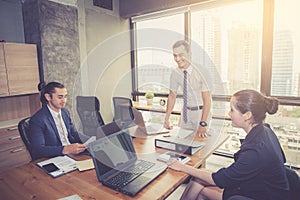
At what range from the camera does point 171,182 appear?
115 centimetres

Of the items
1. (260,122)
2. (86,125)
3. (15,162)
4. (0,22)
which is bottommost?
(15,162)

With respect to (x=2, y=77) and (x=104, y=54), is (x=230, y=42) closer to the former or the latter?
(x=104, y=54)

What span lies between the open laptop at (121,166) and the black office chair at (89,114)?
139 cm

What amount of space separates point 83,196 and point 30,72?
238cm

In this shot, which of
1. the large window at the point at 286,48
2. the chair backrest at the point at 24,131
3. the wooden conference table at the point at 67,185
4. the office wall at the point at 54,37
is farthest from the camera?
the office wall at the point at 54,37

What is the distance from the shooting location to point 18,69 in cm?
273

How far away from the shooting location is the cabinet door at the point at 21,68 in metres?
2.64

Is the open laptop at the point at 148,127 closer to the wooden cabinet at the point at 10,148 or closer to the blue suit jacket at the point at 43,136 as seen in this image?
the blue suit jacket at the point at 43,136

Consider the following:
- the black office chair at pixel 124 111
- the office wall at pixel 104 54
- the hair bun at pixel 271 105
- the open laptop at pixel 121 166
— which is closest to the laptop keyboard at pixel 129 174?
the open laptop at pixel 121 166

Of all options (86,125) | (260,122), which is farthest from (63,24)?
(260,122)

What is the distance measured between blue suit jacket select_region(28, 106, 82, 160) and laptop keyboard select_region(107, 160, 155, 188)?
0.58 meters

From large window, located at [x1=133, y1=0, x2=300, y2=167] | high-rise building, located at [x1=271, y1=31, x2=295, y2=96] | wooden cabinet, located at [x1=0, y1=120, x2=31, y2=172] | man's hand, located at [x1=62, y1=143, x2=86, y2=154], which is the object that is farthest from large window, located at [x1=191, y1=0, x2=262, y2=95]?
wooden cabinet, located at [x1=0, y1=120, x2=31, y2=172]

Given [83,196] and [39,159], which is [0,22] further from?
[83,196]

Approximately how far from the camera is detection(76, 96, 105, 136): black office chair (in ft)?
8.77
